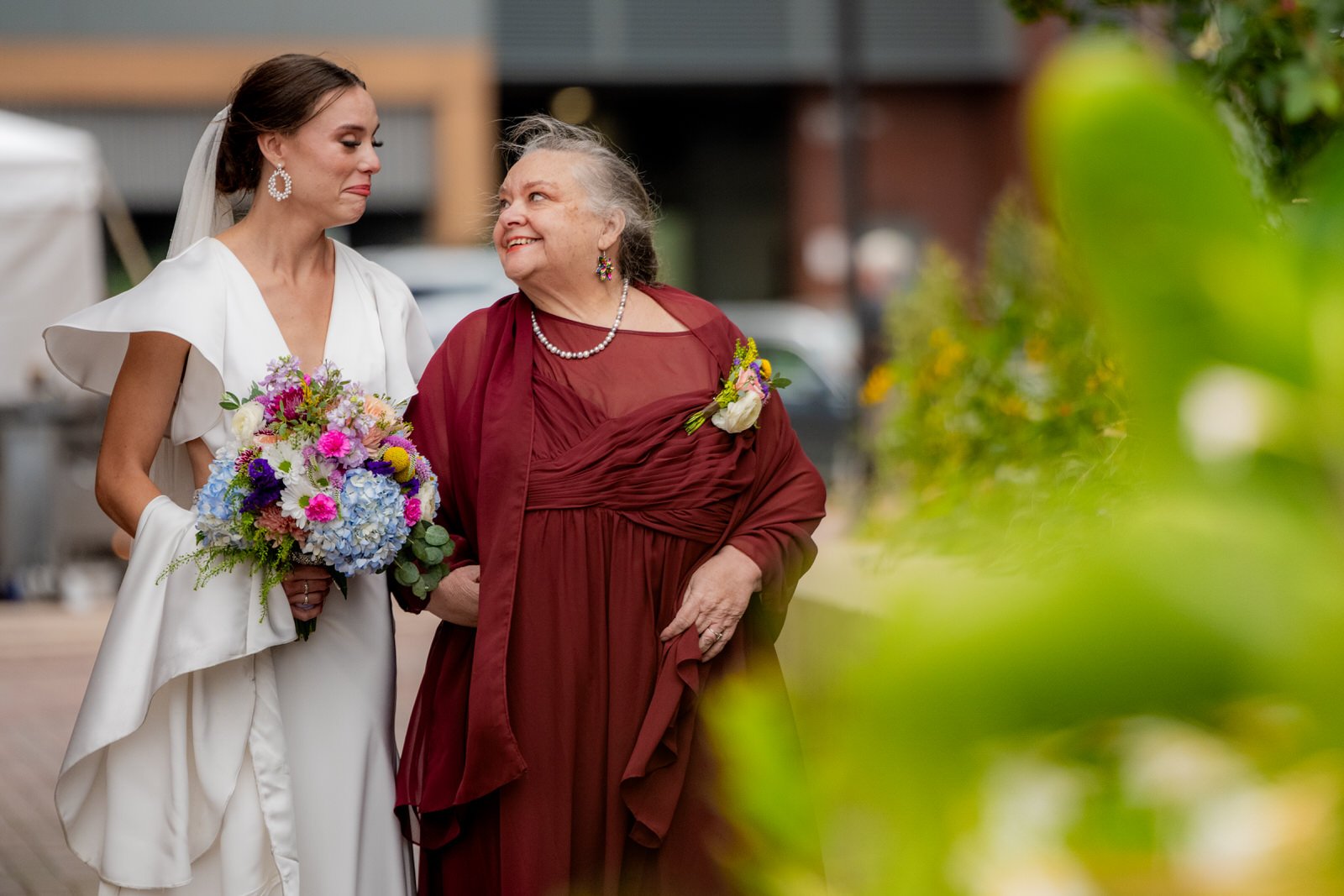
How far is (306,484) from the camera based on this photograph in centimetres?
285

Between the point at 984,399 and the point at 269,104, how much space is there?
3.21m

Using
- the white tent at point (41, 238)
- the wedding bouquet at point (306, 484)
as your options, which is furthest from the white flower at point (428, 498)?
the white tent at point (41, 238)

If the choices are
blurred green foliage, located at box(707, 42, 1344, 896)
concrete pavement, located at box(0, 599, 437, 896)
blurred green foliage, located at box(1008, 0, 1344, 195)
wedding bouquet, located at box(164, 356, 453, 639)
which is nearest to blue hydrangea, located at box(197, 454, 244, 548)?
wedding bouquet, located at box(164, 356, 453, 639)

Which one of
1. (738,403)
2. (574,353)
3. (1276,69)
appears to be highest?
(1276,69)

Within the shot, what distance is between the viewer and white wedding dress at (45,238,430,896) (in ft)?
9.81

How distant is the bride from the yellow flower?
0.90ft

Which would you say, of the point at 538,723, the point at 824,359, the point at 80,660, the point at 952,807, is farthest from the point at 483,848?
the point at 824,359

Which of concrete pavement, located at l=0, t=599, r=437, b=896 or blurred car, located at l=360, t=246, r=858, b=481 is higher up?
blurred car, located at l=360, t=246, r=858, b=481

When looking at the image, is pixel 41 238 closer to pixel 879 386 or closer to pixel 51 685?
pixel 51 685

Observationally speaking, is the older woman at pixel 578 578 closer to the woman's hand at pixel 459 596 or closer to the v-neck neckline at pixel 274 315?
the woman's hand at pixel 459 596

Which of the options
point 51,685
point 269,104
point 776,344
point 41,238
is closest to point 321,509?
point 269,104

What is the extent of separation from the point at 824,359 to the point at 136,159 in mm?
11454

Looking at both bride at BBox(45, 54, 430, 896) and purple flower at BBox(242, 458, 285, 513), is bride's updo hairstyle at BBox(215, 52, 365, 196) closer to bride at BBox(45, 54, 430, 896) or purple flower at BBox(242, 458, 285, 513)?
bride at BBox(45, 54, 430, 896)

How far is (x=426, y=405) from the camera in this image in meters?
3.23
